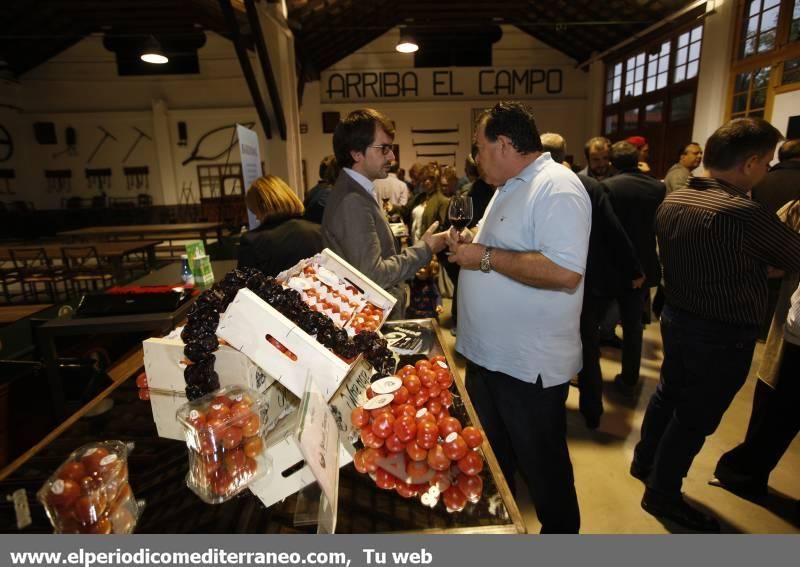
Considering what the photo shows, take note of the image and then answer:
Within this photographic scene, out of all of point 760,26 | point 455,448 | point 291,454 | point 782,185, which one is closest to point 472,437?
point 455,448

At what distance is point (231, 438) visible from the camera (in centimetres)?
95

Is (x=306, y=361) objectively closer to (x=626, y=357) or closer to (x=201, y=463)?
(x=201, y=463)

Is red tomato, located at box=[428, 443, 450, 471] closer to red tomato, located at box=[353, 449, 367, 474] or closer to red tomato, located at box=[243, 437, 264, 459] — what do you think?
red tomato, located at box=[353, 449, 367, 474]

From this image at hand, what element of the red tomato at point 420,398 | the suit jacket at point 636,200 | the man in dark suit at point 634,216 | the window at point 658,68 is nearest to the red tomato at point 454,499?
the red tomato at point 420,398

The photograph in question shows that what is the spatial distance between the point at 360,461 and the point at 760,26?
729cm

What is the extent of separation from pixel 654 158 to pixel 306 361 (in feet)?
28.9

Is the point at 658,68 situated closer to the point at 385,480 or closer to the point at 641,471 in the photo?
the point at 641,471

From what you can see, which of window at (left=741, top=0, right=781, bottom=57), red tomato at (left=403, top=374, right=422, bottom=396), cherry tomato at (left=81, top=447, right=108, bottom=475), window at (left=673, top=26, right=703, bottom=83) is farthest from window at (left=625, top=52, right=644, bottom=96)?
cherry tomato at (left=81, top=447, right=108, bottom=475)

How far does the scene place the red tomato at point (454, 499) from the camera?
86 cm

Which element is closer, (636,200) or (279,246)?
(279,246)

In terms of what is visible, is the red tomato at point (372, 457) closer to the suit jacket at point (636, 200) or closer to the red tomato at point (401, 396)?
the red tomato at point (401, 396)

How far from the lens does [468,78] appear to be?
36.8 ft

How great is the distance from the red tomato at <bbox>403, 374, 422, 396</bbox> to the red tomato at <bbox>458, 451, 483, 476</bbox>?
23 centimetres

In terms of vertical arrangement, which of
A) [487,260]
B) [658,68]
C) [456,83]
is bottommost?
[487,260]
